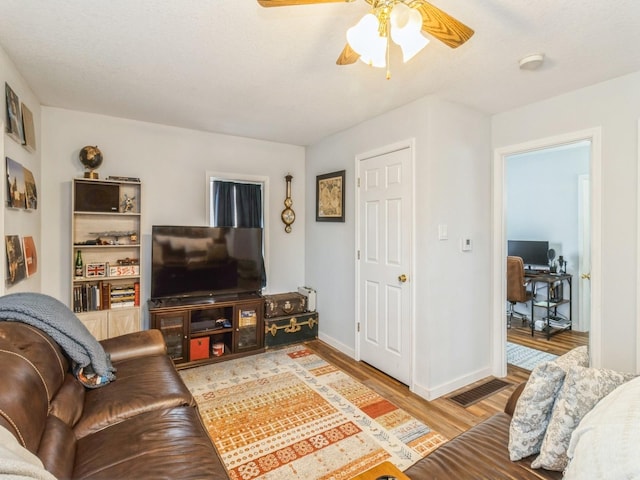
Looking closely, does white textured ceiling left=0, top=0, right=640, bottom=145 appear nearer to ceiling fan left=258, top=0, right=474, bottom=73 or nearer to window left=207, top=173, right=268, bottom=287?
ceiling fan left=258, top=0, right=474, bottom=73

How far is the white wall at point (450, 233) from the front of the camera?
2.69m

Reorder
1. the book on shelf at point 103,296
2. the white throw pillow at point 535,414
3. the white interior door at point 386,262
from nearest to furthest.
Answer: the white throw pillow at point 535,414
the white interior door at point 386,262
the book on shelf at point 103,296

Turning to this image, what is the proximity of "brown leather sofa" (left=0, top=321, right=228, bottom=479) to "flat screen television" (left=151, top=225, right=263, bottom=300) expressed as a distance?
1.45 m

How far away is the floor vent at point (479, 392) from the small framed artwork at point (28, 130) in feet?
12.7

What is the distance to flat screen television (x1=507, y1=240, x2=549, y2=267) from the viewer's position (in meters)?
4.62

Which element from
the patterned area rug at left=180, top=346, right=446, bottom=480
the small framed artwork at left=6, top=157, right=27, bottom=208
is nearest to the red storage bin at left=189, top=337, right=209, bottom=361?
the patterned area rug at left=180, top=346, right=446, bottom=480

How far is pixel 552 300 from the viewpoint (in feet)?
14.7

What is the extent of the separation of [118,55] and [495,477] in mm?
2953

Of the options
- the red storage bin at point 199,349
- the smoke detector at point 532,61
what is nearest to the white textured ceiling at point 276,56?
the smoke detector at point 532,61

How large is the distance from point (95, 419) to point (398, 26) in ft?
7.02

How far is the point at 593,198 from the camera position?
2408mm

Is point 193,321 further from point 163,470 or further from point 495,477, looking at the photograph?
point 495,477

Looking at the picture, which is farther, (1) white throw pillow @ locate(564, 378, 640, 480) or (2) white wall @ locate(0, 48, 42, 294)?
(2) white wall @ locate(0, 48, 42, 294)

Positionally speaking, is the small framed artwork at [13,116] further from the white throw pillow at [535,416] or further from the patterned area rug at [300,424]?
the white throw pillow at [535,416]
